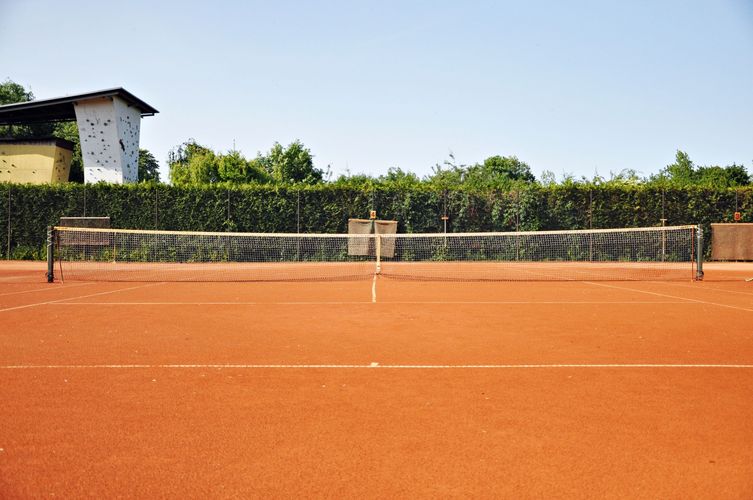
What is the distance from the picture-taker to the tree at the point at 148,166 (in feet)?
217

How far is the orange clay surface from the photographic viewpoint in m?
3.24

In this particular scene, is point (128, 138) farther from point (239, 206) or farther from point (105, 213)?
point (239, 206)

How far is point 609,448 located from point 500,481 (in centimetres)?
91

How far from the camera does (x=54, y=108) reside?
1367 inches

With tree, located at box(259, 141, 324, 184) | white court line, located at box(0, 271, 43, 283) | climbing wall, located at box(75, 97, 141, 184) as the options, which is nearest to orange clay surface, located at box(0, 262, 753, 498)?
white court line, located at box(0, 271, 43, 283)

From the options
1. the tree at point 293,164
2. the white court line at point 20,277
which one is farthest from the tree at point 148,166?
the white court line at point 20,277

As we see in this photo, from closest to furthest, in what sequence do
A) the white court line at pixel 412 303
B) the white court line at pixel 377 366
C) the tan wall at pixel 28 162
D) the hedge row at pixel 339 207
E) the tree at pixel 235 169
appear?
the white court line at pixel 377 366 → the white court line at pixel 412 303 → the hedge row at pixel 339 207 → the tan wall at pixel 28 162 → the tree at pixel 235 169

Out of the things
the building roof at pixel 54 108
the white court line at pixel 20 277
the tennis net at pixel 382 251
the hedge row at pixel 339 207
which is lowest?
the white court line at pixel 20 277

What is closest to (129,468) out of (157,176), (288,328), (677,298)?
(288,328)

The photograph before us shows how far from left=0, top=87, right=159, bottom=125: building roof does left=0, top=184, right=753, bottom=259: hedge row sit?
9024 mm

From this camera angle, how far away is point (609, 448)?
144 inches

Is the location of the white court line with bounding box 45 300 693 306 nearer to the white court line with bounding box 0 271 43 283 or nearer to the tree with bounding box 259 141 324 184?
the white court line with bounding box 0 271 43 283

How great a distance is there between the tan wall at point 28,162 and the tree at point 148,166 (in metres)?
31.1

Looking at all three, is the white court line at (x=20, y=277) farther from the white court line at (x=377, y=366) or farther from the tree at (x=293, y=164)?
the tree at (x=293, y=164)
